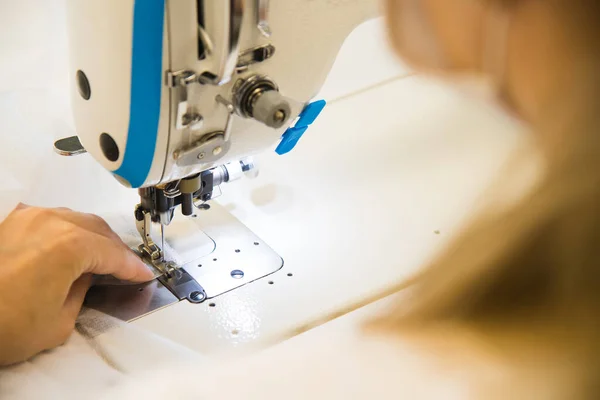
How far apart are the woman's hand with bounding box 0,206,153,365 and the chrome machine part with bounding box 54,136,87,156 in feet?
0.33

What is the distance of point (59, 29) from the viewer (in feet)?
4.56

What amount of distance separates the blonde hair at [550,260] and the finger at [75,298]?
0.56 m

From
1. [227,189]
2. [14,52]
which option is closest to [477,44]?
[227,189]

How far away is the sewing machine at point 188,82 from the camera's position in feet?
2.71

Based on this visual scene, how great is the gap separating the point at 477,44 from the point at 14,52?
105 cm

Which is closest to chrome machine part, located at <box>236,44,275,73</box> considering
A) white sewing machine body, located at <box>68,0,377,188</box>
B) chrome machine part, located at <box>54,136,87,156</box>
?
white sewing machine body, located at <box>68,0,377,188</box>

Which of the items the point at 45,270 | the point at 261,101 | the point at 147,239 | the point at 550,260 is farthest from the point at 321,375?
the point at 147,239

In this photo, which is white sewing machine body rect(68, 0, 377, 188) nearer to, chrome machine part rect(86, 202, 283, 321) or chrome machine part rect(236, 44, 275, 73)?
chrome machine part rect(236, 44, 275, 73)

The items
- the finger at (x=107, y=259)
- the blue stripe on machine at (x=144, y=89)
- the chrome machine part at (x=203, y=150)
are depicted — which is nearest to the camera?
the blue stripe on machine at (x=144, y=89)

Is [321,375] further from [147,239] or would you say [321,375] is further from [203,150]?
[147,239]

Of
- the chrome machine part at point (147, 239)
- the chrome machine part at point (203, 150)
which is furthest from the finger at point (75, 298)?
the chrome machine part at point (203, 150)

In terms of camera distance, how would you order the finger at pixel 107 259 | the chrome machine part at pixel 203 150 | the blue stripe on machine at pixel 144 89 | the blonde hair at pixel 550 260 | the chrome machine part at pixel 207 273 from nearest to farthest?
1. the blonde hair at pixel 550 260
2. the blue stripe on machine at pixel 144 89
3. the chrome machine part at pixel 203 150
4. the finger at pixel 107 259
5. the chrome machine part at pixel 207 273

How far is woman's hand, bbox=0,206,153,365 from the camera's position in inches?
37.2

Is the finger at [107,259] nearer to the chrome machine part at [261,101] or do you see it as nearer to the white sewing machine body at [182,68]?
the white sewing machine body at [182,68]
